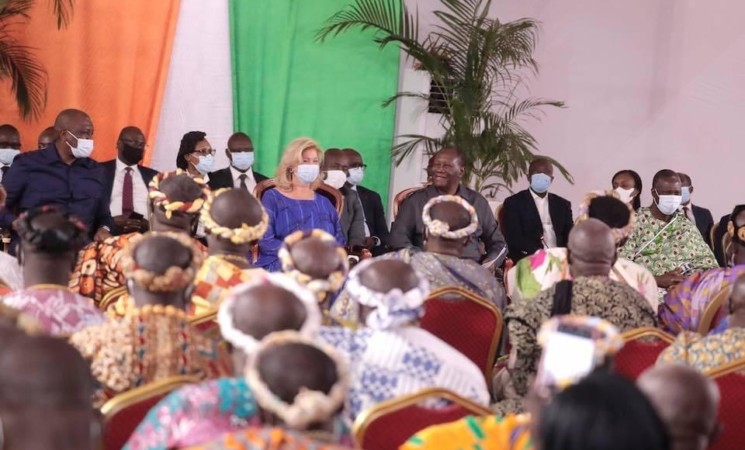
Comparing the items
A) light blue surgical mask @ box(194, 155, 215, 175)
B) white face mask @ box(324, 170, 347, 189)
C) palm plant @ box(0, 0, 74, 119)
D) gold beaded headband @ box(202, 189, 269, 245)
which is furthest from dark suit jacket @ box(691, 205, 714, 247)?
gold beaded headband @ box(202, 189, 269, 245)

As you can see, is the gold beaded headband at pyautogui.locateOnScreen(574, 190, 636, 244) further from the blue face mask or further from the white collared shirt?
the blue face mask

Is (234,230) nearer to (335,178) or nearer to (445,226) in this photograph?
(445,226)

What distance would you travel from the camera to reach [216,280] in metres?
4.05

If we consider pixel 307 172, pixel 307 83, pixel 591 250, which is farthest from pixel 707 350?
pixel 307 83

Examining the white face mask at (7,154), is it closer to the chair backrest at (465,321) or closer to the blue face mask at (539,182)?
the blue face mask at (539,182)

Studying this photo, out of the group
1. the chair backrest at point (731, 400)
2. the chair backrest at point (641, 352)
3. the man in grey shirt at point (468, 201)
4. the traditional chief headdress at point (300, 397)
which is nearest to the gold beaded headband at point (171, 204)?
the chair backrest at point (641, 352)

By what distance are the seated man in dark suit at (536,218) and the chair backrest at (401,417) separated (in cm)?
560

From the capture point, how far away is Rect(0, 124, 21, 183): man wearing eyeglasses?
7.57 meters

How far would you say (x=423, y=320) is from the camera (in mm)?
4000

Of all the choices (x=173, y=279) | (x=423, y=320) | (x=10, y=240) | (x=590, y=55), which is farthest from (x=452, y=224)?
(x=590, y=55)

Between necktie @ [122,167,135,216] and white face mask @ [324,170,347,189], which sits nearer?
necktie @ [122,167,135,216]

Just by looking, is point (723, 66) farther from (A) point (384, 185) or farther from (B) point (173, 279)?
(B) point (173, 279)

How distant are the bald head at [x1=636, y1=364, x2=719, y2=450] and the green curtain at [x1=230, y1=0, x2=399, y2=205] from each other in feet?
24.2

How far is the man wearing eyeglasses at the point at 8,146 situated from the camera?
7.57m
